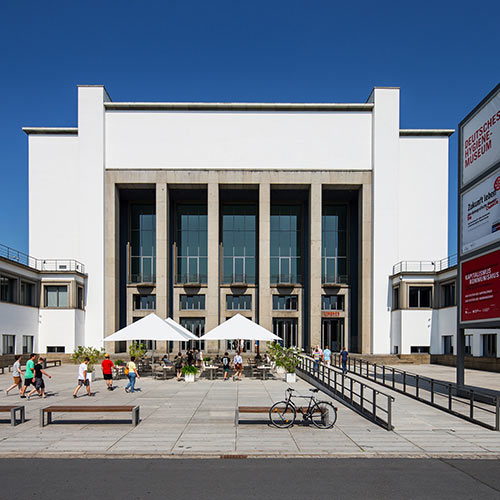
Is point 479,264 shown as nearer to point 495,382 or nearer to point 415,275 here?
point 495,382

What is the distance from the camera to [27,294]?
1582 inches

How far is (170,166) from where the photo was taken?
149 ft

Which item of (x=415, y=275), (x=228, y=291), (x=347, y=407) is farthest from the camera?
(x=228, y=291)

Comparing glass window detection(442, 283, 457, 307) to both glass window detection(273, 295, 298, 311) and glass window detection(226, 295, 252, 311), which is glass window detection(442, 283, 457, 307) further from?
glass window detection(226, 295, 252, 311)

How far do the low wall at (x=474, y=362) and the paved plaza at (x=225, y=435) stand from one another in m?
17.6

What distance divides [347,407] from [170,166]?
3267 cm

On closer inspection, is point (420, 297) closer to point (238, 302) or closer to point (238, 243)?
point (238, 302)

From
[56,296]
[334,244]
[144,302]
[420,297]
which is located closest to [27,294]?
[56,296]

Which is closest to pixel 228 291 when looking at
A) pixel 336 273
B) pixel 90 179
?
pixel 336 273

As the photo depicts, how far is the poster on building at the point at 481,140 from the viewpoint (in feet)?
58.0

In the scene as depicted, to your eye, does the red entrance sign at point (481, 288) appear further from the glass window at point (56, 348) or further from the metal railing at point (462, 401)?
the glass window at point (56, 348)

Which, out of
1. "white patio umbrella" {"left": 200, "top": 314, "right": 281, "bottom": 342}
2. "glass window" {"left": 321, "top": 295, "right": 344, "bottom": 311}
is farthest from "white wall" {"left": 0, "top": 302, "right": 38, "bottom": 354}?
"glass window" {"left": 321, "top": 295, "right": 344, "bottom": 311}

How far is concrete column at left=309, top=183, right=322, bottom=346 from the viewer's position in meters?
44.7

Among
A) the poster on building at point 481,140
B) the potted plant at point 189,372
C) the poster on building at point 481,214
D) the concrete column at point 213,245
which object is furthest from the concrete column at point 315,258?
the poster on building at point 481,214
